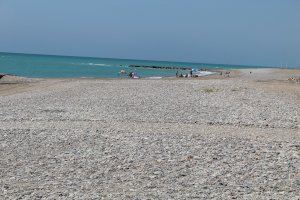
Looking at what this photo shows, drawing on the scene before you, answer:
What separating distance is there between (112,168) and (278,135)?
6385 mm

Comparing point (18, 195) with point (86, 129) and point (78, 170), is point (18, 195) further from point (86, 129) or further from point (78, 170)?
point (86, 129)

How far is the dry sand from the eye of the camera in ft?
31.0

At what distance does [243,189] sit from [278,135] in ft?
21.3

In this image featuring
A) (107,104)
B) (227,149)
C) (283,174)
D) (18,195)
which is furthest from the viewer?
(107,104)

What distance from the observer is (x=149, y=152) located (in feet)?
41.4

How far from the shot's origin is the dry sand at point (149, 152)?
31.0 ft

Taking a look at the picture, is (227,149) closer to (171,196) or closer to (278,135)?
(278,135)

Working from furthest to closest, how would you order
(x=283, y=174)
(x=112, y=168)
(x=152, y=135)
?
(x=152, y=135) → (x=112, y=168) → (x=283, y=174)

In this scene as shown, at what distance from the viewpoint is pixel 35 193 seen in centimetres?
907

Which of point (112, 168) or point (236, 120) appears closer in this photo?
point (112, 168)

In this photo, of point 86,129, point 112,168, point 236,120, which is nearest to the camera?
point 112,168

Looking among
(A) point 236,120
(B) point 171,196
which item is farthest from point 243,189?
(A) point 236,120

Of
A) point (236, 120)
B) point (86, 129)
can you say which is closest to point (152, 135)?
point (86, 129)

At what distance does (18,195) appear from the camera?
8.96m
